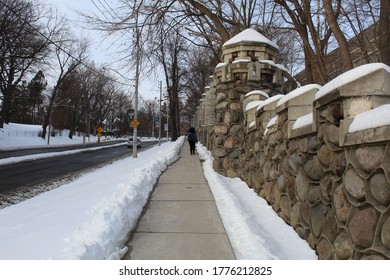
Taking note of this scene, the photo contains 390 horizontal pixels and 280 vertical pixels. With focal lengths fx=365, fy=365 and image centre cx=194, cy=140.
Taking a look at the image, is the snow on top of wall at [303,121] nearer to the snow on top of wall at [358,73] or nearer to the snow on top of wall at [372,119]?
the snow on top of wall at [358,73]

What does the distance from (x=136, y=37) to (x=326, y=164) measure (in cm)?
1356

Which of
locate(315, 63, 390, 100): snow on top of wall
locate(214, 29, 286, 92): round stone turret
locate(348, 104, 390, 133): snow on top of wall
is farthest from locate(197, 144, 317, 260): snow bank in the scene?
locate(214, 29, 286, 92): round stone turret

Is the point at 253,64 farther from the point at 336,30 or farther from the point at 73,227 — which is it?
the point at 73,227

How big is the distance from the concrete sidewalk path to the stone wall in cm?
109

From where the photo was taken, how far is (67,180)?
42.8ft

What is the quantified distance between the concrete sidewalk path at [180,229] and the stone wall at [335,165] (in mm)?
1088

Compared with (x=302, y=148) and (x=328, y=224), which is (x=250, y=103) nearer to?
(x=302, y=148)

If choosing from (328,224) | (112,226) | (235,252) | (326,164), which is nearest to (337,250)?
(328,224)

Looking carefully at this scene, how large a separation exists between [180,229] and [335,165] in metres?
2.58

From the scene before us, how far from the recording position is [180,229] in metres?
5.36

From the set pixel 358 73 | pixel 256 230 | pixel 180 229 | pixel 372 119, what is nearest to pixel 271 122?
pixel 256 230

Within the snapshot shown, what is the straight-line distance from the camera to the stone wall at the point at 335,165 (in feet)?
9.53

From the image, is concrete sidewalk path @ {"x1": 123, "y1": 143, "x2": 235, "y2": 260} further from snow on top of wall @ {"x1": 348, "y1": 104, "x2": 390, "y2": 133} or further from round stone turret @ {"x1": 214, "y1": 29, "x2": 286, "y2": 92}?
round stone turret @ {"x1": 214, "y1": 29, "x2": 286, "y2": 92}

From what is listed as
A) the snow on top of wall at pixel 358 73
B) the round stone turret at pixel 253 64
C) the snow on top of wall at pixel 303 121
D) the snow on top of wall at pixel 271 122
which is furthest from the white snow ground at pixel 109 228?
the round stone turret at pixel 253 64
